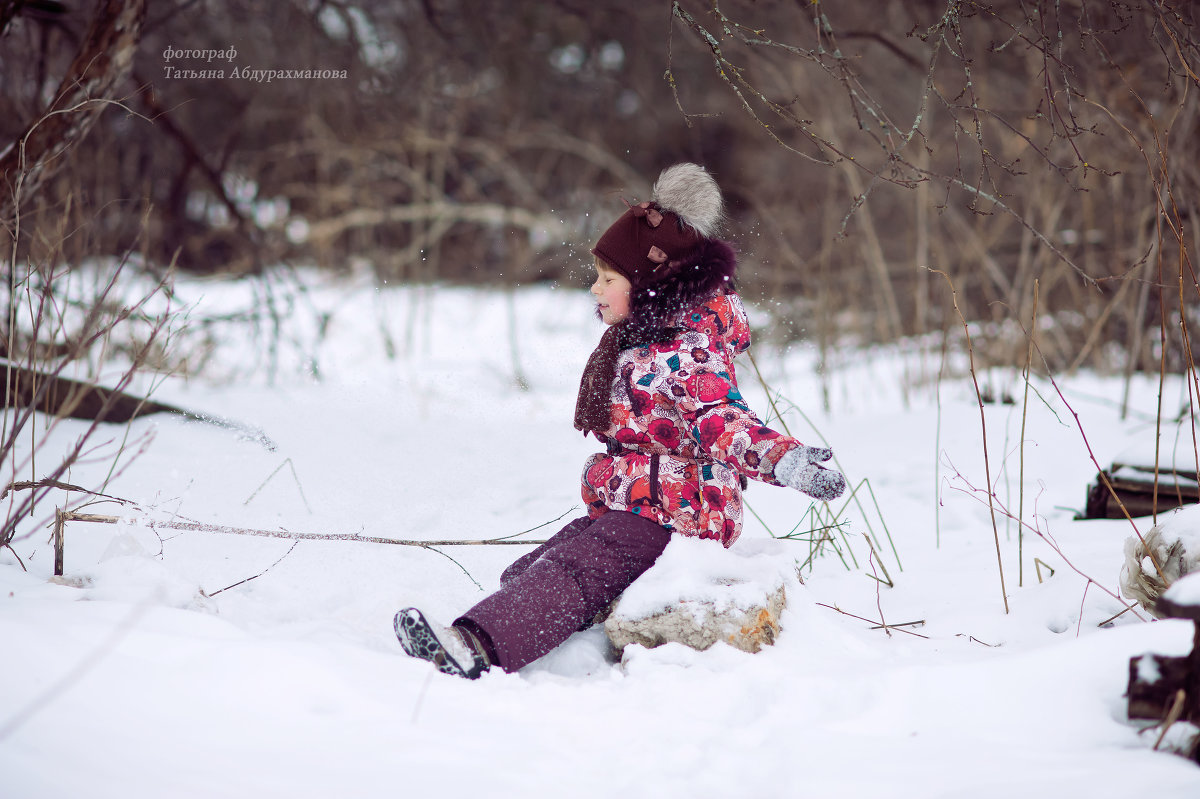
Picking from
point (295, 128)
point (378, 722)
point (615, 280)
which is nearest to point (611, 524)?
point (615, 280)

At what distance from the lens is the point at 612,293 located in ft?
7.16

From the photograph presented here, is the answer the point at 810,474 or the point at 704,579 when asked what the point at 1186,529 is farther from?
the point at 704,579

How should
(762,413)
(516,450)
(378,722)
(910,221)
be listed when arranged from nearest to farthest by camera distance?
(378,722) < (516,450) < (762,413) < (910,221)

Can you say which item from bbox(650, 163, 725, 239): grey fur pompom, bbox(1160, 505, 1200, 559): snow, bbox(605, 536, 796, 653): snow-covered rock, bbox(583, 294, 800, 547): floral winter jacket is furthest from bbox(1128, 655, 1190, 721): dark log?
bbox(650, 163, 725, 239): grey fur pompom

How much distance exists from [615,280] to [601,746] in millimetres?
1154

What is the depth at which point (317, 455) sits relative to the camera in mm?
3352

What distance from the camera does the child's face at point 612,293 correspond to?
85.5 inches

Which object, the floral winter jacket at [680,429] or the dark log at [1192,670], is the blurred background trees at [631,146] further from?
the dark log at [1192,670]

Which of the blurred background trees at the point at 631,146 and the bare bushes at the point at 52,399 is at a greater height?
the blurred background trees at the point at 631,146

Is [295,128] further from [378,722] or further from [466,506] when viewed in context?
[378,722]

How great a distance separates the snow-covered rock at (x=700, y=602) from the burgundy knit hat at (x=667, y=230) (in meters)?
0.69

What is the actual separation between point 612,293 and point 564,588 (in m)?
0.76

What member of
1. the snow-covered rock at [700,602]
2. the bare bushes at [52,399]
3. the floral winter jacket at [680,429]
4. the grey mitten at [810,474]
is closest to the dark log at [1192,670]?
the grey mitten at [810,474]

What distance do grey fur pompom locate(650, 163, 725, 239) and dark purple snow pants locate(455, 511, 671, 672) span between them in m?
0.77
